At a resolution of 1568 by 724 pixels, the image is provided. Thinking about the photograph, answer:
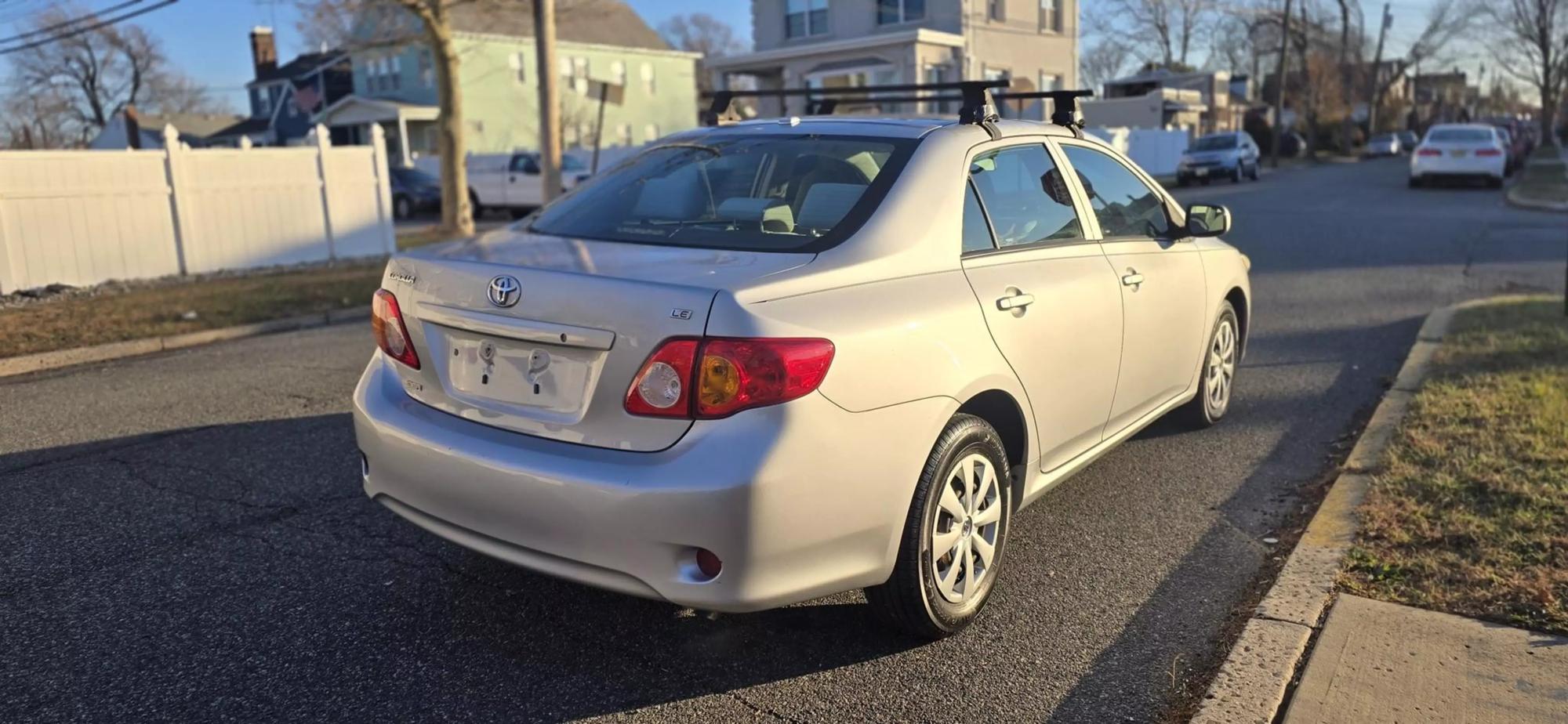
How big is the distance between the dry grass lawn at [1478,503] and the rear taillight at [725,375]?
217cm

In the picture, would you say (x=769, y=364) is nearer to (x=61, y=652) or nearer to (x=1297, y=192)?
(x=61, y=652)

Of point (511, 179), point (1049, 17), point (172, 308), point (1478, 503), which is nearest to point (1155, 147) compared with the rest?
point (1049, 17)

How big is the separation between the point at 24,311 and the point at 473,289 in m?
9.30

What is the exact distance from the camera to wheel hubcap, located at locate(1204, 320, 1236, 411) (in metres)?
5.63

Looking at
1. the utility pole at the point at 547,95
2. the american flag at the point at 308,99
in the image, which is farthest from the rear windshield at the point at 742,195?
the american flag at the point at 308,99

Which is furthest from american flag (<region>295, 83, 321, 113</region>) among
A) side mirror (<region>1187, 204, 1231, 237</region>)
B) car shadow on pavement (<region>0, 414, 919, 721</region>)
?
side mirror (<region>1187, 204, 1231, 237</region>)

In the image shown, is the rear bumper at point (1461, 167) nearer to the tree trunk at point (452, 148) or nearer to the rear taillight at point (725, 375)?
the tree trunk at point (452, 148)

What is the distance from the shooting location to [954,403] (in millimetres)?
3223

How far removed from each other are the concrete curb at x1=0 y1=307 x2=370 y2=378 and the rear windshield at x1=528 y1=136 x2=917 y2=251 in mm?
5994

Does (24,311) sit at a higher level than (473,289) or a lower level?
lower

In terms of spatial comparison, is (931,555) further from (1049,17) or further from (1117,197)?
(1049,17)

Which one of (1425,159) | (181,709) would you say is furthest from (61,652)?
(1425,159)

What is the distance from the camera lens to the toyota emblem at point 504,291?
3.06 meters

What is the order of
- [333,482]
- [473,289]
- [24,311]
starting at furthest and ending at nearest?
[24,311] < [333,482] < [473,289]
